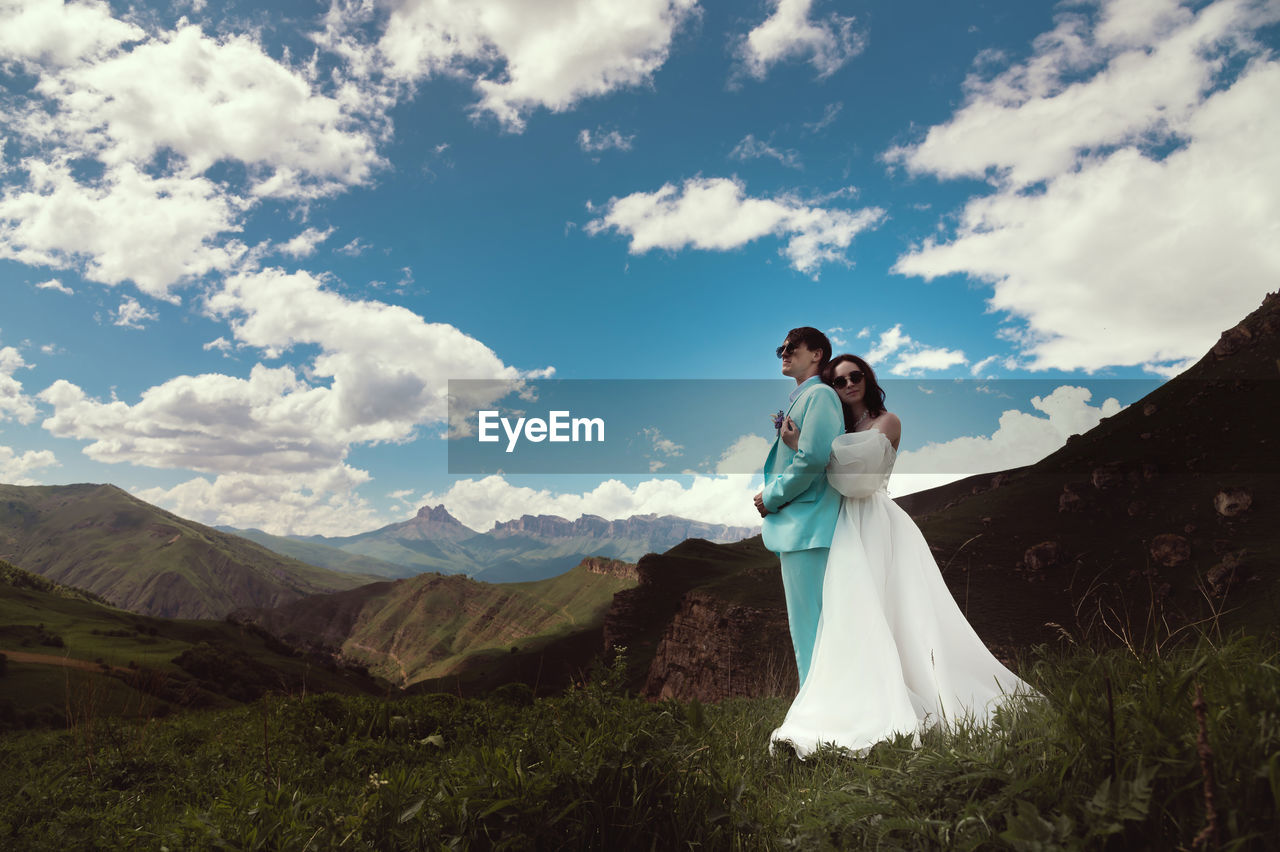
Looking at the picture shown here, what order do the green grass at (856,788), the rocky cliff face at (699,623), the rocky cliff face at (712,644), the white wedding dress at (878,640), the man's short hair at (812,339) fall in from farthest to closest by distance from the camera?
the rocky cliff face at (699,623)
the rocky cliff face at (712,644)
the man's short hair at (812,339)
the white wedding dress at (878,640)
the green grass at (856,788)

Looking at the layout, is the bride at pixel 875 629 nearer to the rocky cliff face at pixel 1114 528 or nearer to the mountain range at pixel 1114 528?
the rocky cliff face at pixel 1114 528

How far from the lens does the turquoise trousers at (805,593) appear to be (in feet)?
19.7

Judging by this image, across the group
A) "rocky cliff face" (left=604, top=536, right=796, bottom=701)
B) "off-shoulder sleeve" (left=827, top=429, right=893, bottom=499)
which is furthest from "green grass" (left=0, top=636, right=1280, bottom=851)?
"rocky cliff face" (left=604, top=536, right=796, bottom=701)

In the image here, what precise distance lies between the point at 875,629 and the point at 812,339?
2854mm

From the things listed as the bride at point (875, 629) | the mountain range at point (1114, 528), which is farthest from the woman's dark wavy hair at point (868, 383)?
the mountain range at point (1114, 528)

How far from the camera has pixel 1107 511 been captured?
71375 millimetres

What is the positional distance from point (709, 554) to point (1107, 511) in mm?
75482

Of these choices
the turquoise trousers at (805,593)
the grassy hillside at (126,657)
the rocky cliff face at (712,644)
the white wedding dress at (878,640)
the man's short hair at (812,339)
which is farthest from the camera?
the rocky cliff face at (712,644)

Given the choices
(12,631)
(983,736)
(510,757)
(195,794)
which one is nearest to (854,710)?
(983,736)

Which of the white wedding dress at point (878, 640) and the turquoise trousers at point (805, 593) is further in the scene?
the turquoise trousers at point (805, 593)

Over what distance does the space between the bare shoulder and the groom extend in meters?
0.52

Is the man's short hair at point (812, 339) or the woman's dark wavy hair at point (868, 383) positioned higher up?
the man's short hair at point (812, 339)

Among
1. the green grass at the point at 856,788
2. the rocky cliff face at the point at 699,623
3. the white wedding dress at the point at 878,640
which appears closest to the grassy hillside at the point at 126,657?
the white wedding dress at the point at 878,640

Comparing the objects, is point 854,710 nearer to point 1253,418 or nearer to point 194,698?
point 194,698
